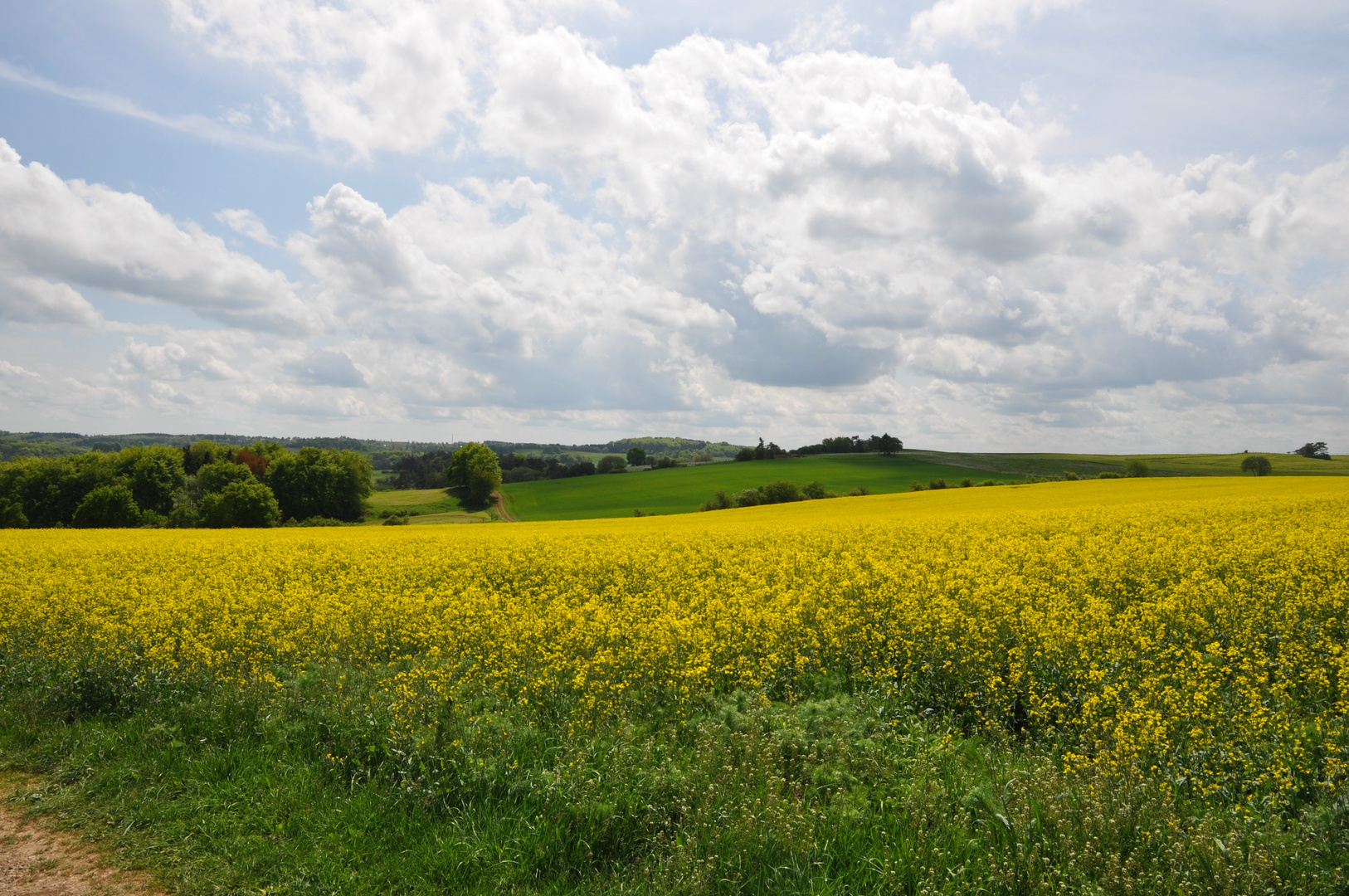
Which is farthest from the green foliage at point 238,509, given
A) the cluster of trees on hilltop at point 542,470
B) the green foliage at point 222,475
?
the cluster of trees on hilltop at point 542,470

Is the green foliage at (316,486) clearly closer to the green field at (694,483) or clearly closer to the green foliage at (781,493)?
the green field at (694,483)

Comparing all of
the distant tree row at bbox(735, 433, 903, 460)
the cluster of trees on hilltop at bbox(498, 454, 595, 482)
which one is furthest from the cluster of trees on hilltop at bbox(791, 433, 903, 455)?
the cluster of trees on hilltop at bbox(498, 454, 595, 482)

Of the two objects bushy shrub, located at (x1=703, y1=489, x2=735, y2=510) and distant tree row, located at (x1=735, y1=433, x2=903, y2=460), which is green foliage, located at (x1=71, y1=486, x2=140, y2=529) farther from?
distant tree row, located at (x1=735, y1=433, x2=903, y2=460)

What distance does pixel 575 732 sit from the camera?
5992mm

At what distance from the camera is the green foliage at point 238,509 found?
170 feet

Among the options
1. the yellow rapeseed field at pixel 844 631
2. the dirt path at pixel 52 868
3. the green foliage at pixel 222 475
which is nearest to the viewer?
the dirt path at pixel 52 868

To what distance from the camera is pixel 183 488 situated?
61.4 meters

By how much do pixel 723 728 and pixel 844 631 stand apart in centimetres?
279

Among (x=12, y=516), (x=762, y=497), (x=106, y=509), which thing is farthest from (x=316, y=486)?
(x=762, y=497)

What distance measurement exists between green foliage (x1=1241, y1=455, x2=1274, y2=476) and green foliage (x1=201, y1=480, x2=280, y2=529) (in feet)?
289

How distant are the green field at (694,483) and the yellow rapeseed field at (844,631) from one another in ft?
149

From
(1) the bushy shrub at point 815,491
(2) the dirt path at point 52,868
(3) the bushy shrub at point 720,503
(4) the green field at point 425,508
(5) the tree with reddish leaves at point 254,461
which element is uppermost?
(5) the tree with reddish leaves at point 254,461

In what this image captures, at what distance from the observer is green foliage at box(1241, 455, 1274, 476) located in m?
61.0

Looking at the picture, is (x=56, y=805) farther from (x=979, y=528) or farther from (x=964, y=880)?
(x=979, y=528)
